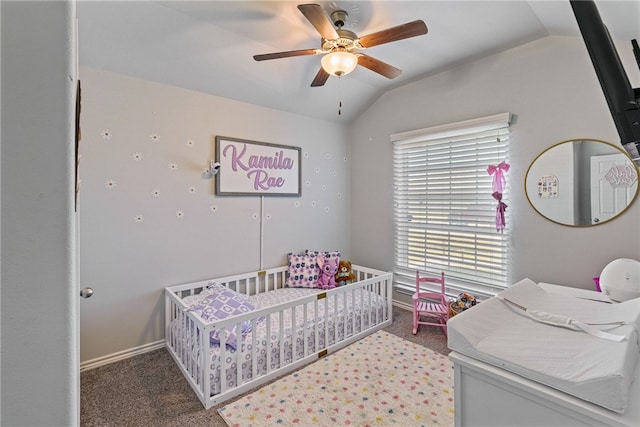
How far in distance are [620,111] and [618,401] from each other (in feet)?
2.32

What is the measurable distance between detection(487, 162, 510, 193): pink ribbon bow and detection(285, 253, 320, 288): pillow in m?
1.90

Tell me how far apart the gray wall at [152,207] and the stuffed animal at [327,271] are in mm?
500

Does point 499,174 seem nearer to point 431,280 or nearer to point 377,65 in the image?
point 431,280

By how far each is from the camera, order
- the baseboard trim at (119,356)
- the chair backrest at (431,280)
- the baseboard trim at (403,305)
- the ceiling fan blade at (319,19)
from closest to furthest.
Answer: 1. the ceiling fan blade at (319,19)
2. the baseboard trim at (119,356)
3. the chair backrest at (431,280)
4. the baseboard trim at (403,305)

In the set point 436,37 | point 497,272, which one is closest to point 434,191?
point 497,272

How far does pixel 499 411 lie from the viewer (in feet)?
3.02

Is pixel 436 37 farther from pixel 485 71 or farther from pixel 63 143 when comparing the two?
pixel 63 143

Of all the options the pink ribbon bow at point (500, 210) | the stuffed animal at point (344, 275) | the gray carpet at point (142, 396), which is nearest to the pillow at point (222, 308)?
the gray carpet at point (142, 396)

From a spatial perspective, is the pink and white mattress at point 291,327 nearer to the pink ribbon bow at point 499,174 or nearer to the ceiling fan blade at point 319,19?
the pink ribbon bow at point 499,174

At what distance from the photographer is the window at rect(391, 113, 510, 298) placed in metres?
2.57

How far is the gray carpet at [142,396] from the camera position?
163cm

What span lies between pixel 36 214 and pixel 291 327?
2011 millimetres

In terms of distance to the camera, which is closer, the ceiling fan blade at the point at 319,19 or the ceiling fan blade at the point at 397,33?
the ceiling fan blade at the point at 319,19

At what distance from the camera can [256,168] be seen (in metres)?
2.92
